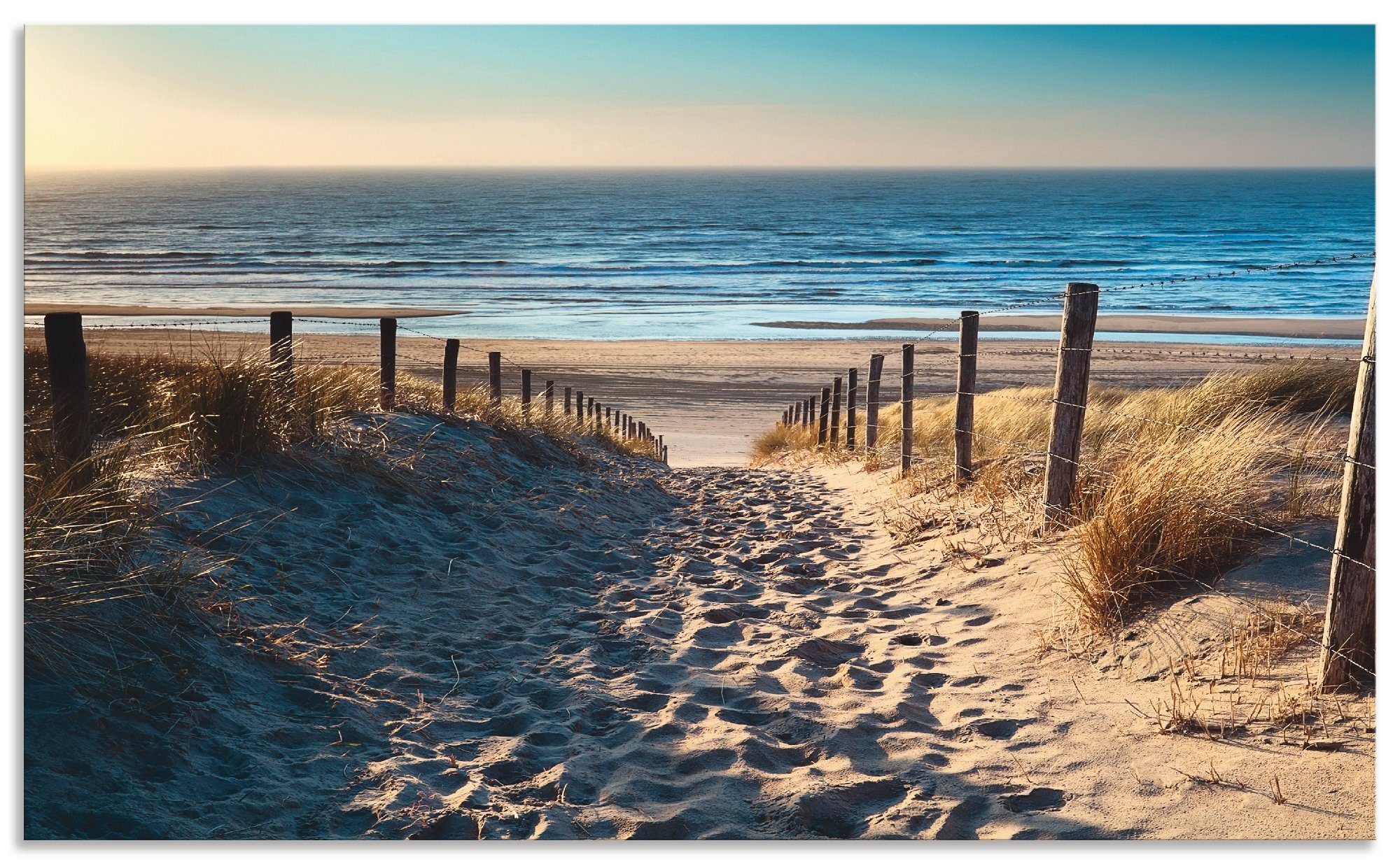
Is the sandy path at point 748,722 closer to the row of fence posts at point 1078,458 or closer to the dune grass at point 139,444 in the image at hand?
the row of fence posts at point 1078,458

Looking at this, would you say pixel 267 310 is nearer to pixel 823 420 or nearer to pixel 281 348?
pixel 823 420

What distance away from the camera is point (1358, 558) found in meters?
3.01

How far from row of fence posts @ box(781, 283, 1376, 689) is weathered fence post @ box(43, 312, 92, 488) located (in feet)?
15.6

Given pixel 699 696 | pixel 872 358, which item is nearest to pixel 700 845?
pixel 699 696

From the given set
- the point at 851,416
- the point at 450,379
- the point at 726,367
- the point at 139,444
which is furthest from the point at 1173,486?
the point at 726,367

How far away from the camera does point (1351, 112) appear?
147 inches

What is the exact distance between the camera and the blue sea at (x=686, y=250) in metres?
32.6

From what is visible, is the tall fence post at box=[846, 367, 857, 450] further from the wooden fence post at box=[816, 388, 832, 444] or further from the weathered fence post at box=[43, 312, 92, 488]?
the weathered fence post at box=[43, 312, 92, 488]

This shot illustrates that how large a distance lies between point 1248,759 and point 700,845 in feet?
5.79

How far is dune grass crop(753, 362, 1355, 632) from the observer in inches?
161

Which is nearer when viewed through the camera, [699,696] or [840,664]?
[699,696]

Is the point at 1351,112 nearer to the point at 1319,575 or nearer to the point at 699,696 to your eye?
the point at 1319,575

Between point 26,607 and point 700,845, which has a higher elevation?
point 26,607
